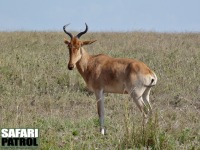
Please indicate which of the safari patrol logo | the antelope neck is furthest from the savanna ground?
the antelope neck

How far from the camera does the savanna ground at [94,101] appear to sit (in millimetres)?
6617

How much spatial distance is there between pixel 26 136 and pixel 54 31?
2197 cm

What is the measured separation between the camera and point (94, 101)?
11.3 metres

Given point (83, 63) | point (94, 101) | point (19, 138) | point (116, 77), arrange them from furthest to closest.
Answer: point (94, 101) → point (83, 63) → point (116, 77) → point (19, 138)

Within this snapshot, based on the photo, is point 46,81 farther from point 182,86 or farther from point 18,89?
point 182,86

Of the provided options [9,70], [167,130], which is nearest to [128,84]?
[167,130]

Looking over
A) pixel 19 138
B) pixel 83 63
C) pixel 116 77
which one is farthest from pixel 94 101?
pixel 19 138

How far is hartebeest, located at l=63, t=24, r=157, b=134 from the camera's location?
8.88 meters

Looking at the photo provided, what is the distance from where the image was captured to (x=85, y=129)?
7.83 meters

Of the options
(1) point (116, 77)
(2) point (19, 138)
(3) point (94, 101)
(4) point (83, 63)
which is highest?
(4) point (83, 63)

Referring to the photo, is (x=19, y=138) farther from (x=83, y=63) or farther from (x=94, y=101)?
(x=94, y=101)

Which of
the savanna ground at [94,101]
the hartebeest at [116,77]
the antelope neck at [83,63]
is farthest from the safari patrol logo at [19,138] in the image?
the antelope neck at [83,63]

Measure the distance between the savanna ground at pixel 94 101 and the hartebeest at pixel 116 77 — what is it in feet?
1.41

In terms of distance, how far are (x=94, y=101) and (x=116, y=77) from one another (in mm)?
2296
